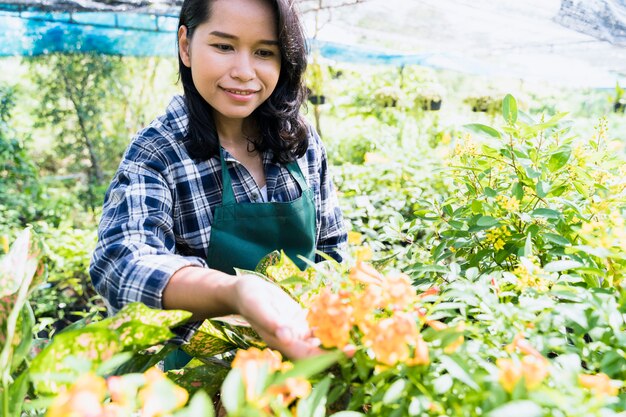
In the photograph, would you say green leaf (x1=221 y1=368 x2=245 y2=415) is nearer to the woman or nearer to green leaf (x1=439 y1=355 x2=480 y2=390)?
green leaf (x1=439 y1=355 x2=480 y2=390)

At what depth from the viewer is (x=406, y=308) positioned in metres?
0.62

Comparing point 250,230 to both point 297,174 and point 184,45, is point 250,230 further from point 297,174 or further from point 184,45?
point 184,45

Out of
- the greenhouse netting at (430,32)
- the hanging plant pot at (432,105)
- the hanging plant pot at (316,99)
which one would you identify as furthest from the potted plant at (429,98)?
the hanging plant pot at (316,99)

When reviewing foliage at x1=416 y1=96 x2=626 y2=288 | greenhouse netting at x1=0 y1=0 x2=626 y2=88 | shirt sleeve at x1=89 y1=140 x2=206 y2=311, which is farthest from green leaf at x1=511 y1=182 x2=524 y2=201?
greenhouse netting at x1=0 y1=0 x2=626 y2=88

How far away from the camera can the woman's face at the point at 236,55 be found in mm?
1159

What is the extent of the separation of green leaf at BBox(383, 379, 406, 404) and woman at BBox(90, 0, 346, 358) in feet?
1.32

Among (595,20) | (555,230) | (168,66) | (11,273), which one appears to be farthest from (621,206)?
(168,66)

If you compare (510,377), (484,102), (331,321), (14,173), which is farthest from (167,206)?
(484,102)

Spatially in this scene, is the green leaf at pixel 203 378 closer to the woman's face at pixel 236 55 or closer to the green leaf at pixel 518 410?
the green leaf at pixel 518 410

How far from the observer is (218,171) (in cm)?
130

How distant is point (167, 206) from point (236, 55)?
34cm

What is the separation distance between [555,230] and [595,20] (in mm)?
3022

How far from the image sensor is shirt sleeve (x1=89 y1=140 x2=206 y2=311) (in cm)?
87

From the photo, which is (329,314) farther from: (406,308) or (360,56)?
(360,56)
